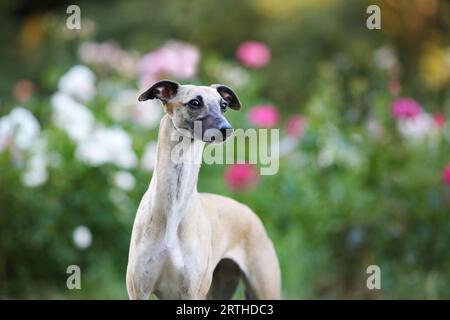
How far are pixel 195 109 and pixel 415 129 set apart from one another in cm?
422

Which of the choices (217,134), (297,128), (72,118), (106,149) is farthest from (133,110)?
(217,134)

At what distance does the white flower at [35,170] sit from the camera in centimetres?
668

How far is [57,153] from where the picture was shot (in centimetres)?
702

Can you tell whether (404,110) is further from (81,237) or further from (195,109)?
(195,109)

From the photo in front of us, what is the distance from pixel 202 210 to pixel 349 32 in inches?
381

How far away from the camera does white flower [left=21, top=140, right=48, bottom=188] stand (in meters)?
6.68

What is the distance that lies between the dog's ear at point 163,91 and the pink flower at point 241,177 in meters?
3.06

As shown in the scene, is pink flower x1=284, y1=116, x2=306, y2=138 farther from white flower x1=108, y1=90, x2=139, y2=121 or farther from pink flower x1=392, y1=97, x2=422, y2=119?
white flower x1=108, y1=90, x2=139, y2=121

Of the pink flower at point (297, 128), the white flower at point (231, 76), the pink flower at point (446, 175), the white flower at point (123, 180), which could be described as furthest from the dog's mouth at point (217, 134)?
the white flower at point (231, 76)

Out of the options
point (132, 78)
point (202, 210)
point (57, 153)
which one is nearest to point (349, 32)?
point (132, 78)

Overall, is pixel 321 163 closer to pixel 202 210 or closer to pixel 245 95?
pixel 245 95

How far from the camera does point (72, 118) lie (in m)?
7.02

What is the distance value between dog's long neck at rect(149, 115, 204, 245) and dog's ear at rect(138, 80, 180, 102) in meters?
0.11

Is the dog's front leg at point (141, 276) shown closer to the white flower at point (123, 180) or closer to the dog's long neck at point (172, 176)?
the dog's long neck at point (172, 176)
